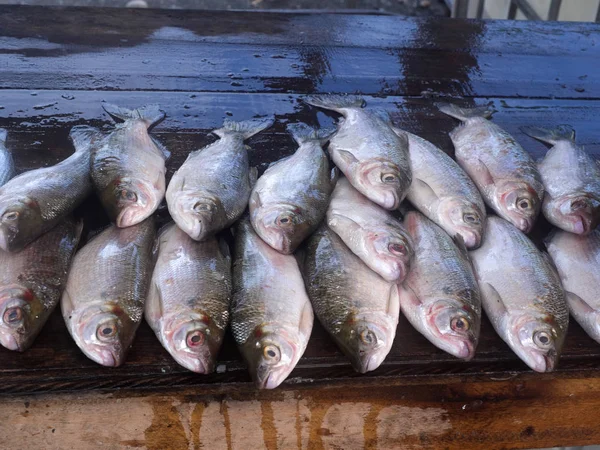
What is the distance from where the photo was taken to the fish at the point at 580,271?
2.42 m

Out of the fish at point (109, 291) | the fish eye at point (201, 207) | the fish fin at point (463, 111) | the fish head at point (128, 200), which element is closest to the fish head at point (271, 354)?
the fish at point (109, 291)

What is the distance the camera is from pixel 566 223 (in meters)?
2.75

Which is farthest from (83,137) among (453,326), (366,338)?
(453,326)

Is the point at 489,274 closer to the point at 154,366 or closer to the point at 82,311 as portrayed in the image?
the point at 154,366

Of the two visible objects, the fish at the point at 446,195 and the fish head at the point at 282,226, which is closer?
the fish head at the point at 282,226

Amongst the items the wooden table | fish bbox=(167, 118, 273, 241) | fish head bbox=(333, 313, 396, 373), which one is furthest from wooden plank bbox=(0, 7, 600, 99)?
fish head bbox=(333, 313, 396, 373)

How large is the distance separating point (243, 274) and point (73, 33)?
8.80 ft

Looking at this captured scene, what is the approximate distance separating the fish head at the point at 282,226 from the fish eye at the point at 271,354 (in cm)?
49

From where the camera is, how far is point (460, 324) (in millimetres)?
2242

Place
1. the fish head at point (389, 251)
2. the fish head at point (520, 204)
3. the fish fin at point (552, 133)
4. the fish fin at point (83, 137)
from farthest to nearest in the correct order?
1. the fish fin at point (552, 133)
2. the fish fin at point (83, 137)
3. the fish head at point (520, 204)
4. the fish head at point (389, 251)

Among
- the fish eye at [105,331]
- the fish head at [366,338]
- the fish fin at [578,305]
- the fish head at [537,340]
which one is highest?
the fish eye at [105,331]

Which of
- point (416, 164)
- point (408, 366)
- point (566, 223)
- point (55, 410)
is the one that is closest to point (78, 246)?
point (55, 410)

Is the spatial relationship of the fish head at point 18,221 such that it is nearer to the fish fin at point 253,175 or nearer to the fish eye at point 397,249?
the fish fin at point 253,175

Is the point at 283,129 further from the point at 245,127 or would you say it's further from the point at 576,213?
the point at 576,213
